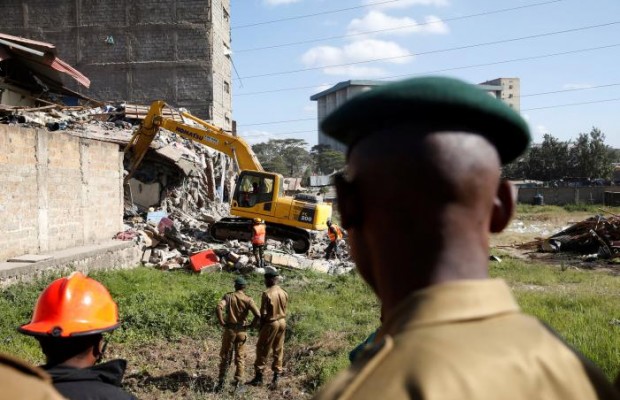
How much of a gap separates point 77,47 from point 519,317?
111ft

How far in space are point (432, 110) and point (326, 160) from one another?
216ft

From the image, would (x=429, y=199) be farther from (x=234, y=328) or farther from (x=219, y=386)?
(x=219, y=386)

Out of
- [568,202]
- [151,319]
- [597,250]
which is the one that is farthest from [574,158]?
[151,319]

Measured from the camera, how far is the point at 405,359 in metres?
0.96

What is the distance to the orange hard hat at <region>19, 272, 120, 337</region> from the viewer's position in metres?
2.68

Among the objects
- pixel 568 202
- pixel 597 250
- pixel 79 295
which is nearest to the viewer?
pixel 79 295

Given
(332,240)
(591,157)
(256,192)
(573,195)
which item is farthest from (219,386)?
(591,157)

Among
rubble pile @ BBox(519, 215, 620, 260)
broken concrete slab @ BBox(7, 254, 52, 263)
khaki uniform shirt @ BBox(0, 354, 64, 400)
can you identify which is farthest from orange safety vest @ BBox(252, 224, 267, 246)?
khaki uniform shirt @ BBox(0, 354, 64, 400)

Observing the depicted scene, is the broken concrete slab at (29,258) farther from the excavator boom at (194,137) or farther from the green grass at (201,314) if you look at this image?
the excavator boom at (194,137)

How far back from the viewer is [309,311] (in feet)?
32.6

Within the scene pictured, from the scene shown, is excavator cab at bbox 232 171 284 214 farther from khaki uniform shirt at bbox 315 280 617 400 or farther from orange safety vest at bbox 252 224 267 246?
khaki uniform shirt at bbox 315 280 617 400

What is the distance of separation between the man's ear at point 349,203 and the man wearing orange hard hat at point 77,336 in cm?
157

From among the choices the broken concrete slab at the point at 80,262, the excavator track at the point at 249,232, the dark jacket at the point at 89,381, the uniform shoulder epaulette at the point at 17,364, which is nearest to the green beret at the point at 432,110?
the uniform shoulder epaulette at the point at 17,364

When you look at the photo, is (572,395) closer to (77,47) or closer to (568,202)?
(77,47)
